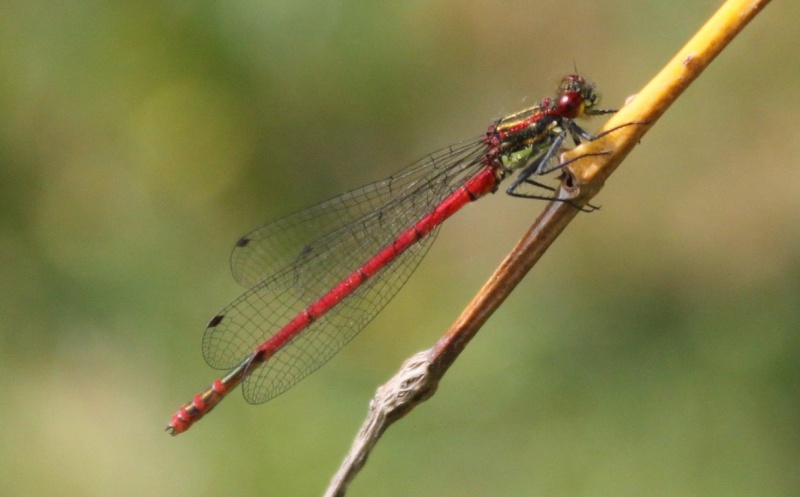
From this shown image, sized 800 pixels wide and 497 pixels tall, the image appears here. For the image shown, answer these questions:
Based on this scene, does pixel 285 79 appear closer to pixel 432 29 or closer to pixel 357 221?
pixel 432 29

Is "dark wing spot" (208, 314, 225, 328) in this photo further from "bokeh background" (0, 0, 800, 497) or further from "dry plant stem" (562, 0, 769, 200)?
"dry plant stem" (562, 0, 769, 200)

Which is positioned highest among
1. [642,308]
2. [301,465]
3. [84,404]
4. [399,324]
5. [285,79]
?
[285,79]

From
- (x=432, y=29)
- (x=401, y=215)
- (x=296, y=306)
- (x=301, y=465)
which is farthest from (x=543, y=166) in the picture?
(x=432, y=29)

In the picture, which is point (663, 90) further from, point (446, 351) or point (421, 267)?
point (421, 267)

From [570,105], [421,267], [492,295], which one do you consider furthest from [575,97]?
[421,267]

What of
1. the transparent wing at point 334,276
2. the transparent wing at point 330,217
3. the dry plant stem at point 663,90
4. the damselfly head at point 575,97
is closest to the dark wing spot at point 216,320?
the transparent wing at point 334,276

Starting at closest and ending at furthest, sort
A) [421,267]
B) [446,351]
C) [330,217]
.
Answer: [446,351] < [330,217] < [421,267]
